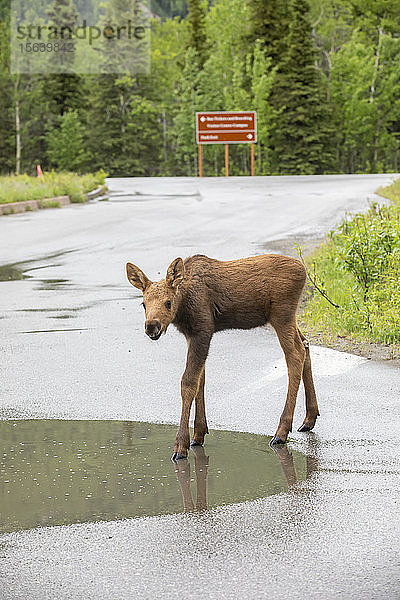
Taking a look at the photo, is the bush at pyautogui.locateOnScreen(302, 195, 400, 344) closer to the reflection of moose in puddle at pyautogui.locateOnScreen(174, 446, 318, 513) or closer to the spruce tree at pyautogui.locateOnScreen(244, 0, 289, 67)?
the reflection of moose in puddle at pyautogui.locateOnScreen(174, 446, 318, 513)

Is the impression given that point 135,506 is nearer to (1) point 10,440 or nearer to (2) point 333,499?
(2) point 333,499

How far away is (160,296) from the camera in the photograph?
5625 mm

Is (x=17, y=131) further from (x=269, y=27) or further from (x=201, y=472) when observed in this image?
(x=201, y=472)

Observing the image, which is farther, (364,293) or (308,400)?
(364,293)

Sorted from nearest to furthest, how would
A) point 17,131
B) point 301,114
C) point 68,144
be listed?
point 301,114
point 68,144
point 17,131

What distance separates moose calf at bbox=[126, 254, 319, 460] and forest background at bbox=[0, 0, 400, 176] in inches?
2404

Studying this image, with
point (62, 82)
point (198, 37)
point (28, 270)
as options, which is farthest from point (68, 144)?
point (28, 270)

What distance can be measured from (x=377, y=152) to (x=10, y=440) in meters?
67.9

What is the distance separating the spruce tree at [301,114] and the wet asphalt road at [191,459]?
51.8 m

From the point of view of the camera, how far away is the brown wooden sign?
55750 millimetres

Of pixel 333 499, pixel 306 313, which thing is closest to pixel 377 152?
pixel 306 313

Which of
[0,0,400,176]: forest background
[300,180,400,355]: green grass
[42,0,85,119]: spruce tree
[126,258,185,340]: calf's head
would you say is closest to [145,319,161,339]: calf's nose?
[126,258,185,340]: calf's head

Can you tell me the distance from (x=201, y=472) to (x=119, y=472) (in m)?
0.44

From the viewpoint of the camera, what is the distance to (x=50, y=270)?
1503cm
